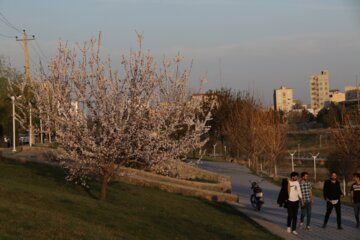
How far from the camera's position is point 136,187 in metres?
20.1

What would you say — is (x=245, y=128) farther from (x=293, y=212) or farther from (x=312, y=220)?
(x=293, y=212)

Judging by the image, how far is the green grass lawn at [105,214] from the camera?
32.8 feet

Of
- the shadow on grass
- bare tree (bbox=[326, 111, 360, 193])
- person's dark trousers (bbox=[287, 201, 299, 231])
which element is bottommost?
the shadow on grass

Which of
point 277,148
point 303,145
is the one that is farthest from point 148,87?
point 303,145

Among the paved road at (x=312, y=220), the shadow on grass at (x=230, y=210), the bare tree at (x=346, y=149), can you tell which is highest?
the bare tree at (x=346, y=149)

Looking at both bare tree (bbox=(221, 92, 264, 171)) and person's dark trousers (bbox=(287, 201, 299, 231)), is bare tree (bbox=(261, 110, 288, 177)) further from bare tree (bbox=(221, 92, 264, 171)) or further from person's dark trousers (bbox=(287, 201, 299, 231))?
person's dark trousers (bbox=(287, 201, 299, 231))

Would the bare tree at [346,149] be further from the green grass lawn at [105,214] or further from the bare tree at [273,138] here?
the green grass lawn at [105,214]

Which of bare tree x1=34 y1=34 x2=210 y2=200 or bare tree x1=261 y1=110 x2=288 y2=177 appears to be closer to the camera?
bare tree x1=34 y1=34 x2=210 y2=200

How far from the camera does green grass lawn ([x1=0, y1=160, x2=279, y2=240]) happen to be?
9984 mm

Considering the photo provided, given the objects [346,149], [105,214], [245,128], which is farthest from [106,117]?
[245,128]

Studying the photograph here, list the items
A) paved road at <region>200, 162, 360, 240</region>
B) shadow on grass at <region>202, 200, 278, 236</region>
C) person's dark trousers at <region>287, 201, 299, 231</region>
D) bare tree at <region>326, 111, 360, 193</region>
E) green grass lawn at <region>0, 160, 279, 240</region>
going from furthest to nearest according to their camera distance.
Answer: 1. bare tree at <region>326, 111, 360, 193</region>
2. shadow on grass at <region>202, 200, 278, 236</region>
3. person's dark trousers at <region>287, 201, 299, 231</region>
4. paved road at <region>200, 162, 360, 240</region>
5. green grass lawn at <region>0, 160, 279, 240</region>

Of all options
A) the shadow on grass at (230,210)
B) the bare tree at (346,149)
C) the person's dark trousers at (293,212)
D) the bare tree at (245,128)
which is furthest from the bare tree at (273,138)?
the person's dark trousers at (293,212)

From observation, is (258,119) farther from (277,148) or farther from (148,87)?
(148,87)

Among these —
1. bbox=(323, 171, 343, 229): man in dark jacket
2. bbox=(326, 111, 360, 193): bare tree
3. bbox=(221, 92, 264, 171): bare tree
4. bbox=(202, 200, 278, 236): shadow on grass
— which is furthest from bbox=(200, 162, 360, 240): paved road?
bbox=(221, 92, 264, 171): bare tree
